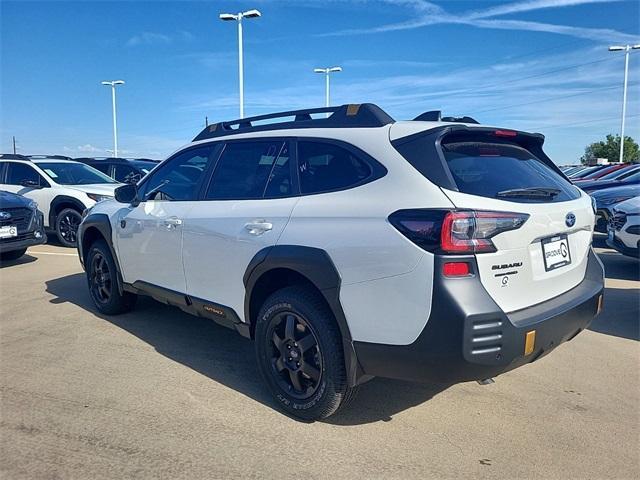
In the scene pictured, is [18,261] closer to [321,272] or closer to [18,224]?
[18,224]

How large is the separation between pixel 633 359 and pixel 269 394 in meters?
3.05

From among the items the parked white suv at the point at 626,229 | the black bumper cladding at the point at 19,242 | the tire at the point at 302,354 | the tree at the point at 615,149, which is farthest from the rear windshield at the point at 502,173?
the tree at the point at 615,149

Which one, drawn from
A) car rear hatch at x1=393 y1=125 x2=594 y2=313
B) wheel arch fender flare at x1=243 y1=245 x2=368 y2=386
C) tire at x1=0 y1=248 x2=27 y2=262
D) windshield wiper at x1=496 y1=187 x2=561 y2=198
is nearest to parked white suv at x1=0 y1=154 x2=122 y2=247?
tire at x1=0 y1=248 x2=27 y2=262

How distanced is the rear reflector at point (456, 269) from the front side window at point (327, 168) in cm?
74

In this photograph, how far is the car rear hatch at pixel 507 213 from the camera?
2.56m

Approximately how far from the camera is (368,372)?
2.86 m

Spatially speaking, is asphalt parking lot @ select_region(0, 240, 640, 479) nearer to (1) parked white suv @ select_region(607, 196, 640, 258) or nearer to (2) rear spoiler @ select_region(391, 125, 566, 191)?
(2) rear spoiler @ select_region(391, 125, 566, 191)

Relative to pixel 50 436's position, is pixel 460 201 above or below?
above

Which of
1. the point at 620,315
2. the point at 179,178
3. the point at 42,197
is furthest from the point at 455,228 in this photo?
the point at 42,197

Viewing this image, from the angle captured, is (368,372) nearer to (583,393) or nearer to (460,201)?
(460,201)

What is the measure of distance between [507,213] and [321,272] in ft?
3.48

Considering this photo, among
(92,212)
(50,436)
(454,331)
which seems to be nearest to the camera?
(454,331)

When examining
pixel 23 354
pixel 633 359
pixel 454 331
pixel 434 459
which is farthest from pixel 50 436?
pixel 633 359

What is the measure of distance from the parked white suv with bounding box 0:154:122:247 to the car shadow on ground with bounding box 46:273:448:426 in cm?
383
